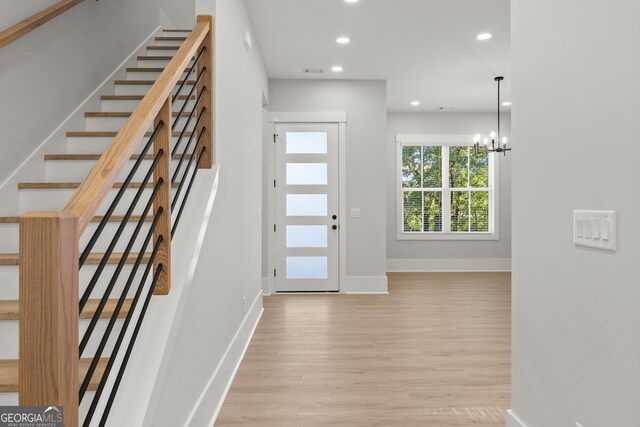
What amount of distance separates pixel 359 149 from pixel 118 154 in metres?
4.75

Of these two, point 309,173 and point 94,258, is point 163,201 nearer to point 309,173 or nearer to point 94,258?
point 94,258

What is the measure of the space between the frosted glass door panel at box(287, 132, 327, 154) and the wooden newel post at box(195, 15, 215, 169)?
134 inches

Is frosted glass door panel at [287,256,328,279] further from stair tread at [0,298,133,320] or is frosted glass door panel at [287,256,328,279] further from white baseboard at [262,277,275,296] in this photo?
stair tread at [0,298,133,320]

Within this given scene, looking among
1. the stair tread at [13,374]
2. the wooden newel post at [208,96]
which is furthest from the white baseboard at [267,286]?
the stair tread at [13,374]

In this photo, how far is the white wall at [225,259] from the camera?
184 centimetres

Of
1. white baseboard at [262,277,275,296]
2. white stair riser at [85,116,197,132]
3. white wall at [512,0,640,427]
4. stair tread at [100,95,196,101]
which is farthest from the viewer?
white baseboard at [262,277,275,296]

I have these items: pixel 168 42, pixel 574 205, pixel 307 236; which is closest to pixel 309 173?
pixel 307 236

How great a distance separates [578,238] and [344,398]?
5.36 ft

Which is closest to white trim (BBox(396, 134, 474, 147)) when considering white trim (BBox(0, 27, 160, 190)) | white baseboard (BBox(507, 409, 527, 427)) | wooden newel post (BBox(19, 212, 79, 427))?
white trim (BBox(0, 27, 160, 190))

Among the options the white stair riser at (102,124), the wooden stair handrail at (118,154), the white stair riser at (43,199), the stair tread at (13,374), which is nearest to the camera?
the wooden stair handrail at (118,154)

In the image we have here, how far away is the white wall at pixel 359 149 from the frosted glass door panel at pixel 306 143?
1.09 ft

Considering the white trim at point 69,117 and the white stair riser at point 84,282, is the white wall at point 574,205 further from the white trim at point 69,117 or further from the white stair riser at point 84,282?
the white trim at point 69,117

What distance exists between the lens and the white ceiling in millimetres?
3812

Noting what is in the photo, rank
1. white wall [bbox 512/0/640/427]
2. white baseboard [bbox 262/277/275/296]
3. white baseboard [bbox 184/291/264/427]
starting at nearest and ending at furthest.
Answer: white wall [bbox 512/0/640/427]
white baseboard [bbox 184/291/264/427]
white baseboard [bbox 262/277/275/296]
